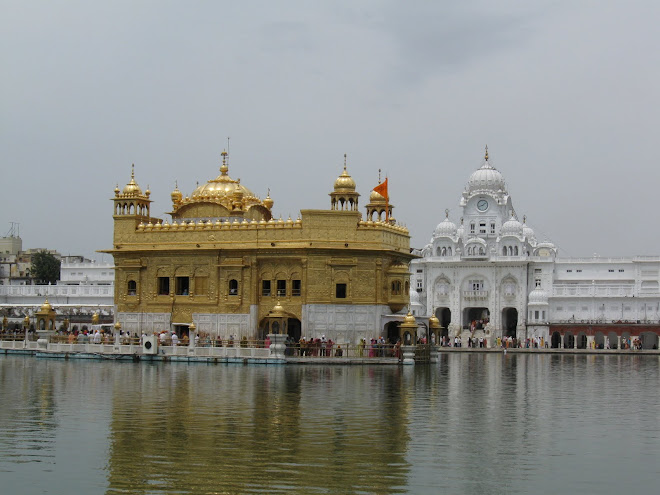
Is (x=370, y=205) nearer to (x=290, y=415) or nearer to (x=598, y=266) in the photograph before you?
(x=290, y=415)

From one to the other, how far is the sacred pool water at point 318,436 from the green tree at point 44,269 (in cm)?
6024

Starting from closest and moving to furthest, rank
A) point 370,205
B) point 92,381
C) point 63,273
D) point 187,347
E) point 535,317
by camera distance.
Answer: point 92,381
point 187,347
point 370,205
point 535,317
point 63,273

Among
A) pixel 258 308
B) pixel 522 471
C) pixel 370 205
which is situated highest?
pixel 370 205

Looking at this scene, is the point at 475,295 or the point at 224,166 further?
the point at 475,295

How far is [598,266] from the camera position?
247 feet

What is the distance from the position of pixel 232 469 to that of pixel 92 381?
13.8 meters

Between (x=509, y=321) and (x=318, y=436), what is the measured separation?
63.0 meters

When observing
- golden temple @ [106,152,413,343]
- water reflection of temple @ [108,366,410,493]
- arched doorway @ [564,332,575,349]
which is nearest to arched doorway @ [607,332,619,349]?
arched doorway @ [564,332,575,349]

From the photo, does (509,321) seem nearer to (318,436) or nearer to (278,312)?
(278,312)

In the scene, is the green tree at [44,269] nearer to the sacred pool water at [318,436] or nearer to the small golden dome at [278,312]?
the small golden dome at [278,312]

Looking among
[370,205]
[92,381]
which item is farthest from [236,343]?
[92,381]

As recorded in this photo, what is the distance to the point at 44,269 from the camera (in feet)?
282

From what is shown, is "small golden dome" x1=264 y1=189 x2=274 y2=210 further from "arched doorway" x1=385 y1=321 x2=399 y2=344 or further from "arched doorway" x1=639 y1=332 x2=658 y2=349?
"arched doorway" x1=639 y1=332 x2=658 y2=349

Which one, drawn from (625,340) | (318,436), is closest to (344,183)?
(318,436)
